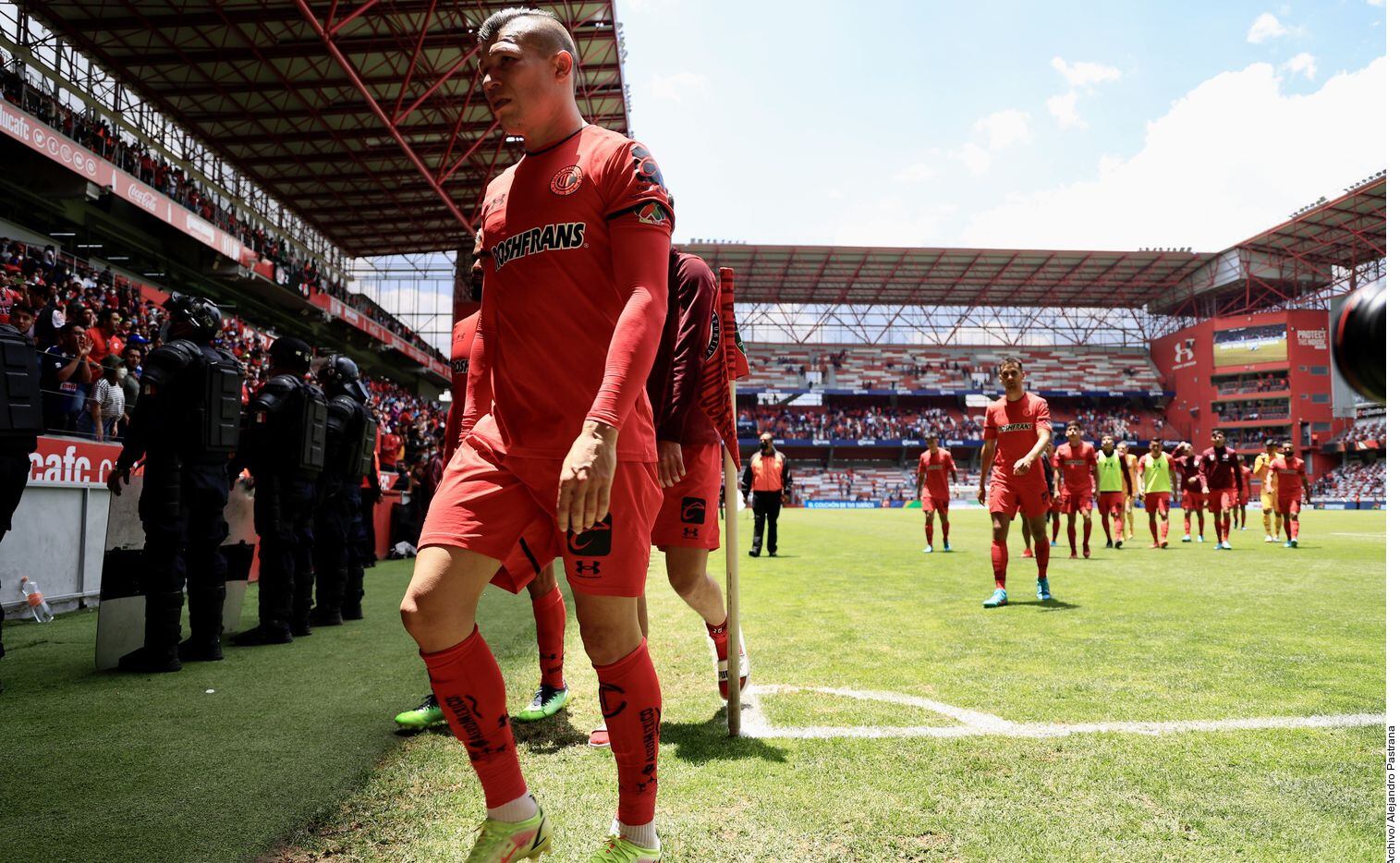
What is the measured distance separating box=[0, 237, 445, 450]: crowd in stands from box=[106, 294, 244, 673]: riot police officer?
970 millimetres

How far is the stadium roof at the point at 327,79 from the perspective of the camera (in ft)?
69.3

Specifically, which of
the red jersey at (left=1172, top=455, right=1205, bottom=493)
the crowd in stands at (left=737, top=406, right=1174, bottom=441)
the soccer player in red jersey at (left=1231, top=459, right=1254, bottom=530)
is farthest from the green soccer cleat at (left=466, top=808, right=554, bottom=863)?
the crowd in stands at (left=737, top=406, right=1174, bottom=441)

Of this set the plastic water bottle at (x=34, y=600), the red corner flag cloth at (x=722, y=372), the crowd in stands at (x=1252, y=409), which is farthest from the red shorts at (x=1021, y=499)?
the crowd in stands at (x=1252, y=409)

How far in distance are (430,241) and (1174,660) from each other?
39537 millimetres

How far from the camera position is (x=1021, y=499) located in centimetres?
732

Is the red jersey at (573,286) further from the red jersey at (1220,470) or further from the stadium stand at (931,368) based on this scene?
the stadium stand at (931,368)

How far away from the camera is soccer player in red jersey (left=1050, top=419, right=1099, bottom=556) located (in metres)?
12.9

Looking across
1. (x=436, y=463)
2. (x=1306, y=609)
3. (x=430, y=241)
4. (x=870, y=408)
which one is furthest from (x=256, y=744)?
(x=870, y=408)

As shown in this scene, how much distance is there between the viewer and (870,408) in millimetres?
60312

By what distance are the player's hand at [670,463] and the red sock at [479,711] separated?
3.46ft

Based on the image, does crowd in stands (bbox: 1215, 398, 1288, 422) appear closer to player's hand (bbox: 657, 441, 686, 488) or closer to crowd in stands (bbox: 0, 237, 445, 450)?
crowd in stands (bbox: 0, 237, 445, 450)

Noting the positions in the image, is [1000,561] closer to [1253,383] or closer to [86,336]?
[86,336]

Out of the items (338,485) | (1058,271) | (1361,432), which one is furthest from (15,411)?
(1361,432)

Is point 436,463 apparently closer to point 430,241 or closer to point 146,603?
point 146,603
